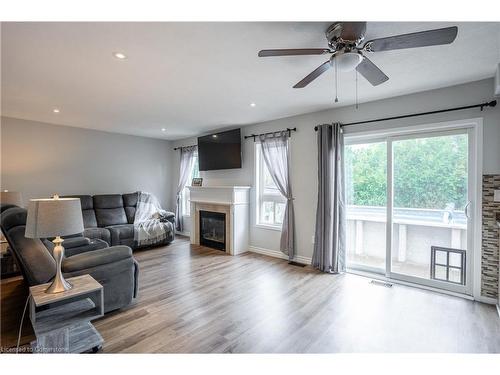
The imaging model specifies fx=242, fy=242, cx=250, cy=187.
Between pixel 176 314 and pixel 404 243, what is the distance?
3031mm

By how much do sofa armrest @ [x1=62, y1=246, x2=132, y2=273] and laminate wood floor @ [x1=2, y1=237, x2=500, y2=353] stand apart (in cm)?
55

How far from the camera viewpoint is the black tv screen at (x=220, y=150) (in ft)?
16.1

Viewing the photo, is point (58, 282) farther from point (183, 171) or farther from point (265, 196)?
point (183, 171)

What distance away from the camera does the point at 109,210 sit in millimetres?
5125

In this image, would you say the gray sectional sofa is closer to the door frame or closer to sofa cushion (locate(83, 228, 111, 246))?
sofa cushion (locate(83, 228, 111, 246))

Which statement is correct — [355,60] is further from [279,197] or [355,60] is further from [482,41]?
[279,197]

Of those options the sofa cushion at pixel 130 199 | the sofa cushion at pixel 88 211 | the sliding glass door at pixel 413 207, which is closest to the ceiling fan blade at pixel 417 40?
the sliding glass door at pixel 413 207

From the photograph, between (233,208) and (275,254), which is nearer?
(275,254)

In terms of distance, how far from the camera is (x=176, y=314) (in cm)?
245

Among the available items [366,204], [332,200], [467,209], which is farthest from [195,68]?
[467,209]

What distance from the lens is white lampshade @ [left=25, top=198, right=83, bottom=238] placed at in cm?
169

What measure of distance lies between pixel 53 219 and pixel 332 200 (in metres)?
3.24

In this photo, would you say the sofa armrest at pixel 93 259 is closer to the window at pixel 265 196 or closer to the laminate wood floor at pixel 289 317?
the laminate wood floor at pixel 289 317
